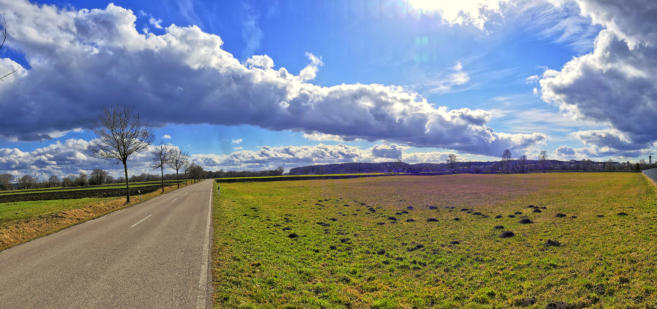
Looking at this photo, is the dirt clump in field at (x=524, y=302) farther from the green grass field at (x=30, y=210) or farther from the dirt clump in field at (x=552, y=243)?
the green grass field at (x=30, y=210)

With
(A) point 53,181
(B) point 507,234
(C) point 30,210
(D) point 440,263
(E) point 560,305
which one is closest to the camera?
(E) point 560,305

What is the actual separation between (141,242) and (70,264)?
9.09ft

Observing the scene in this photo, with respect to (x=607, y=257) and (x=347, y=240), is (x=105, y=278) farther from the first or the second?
(x=607, y=257)

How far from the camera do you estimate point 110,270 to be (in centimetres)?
820

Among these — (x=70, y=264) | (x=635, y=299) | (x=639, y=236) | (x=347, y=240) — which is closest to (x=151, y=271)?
(x=70, y=264)

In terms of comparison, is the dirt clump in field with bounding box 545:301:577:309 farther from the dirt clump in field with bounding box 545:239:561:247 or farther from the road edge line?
the road edge line

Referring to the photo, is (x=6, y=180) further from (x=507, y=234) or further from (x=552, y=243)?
(x=552, y=243)

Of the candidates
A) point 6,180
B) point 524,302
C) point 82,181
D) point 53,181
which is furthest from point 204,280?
point 6,180

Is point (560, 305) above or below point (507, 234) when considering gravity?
above

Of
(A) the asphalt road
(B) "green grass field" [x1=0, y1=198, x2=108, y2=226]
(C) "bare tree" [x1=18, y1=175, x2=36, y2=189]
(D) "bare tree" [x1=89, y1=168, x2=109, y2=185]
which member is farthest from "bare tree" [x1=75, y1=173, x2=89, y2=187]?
(A) the asphalt road

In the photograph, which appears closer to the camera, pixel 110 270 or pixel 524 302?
pixel 524 302

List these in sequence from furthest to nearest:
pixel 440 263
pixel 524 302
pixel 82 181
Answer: pixel 82 181 < pixel 440 263 < pixel 524 302

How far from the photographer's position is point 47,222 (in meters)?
17.4

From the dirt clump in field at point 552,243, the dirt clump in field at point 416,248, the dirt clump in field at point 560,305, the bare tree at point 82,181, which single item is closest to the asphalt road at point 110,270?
the dirt clump in field at point 560,305
